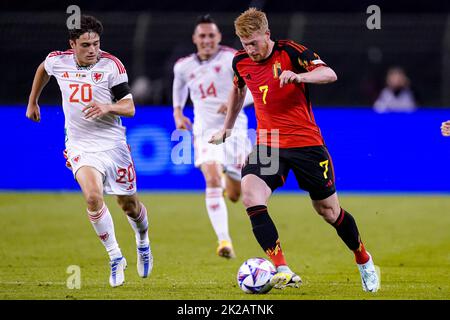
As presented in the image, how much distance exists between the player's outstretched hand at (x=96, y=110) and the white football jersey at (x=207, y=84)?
3.57m

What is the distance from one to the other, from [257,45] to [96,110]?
4.82 ft

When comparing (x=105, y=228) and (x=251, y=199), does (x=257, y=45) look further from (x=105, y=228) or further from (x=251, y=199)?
(x=105, y=228)

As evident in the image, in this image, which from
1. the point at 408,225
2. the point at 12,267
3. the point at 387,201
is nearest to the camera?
the point at 12,267

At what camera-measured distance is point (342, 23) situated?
788 inches

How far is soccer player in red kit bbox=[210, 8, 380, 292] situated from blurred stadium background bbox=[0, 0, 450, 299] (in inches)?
113

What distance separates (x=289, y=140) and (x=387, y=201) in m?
9.05

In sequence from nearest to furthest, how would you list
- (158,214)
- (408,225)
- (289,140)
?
(289,140) < (408,225) < (158,214)

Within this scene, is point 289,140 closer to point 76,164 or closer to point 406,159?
point 76,164

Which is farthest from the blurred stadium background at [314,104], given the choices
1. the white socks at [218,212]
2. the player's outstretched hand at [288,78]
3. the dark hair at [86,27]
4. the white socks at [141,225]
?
the player's outstretched hand at [288,78]

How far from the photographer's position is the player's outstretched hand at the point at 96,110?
8273mm

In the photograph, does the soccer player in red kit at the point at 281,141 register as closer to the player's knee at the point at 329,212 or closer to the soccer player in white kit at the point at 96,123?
the player's knee at the point at 329,212

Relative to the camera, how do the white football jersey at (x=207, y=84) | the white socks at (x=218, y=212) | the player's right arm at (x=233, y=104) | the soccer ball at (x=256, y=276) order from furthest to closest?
1. the white football jersey at (x=207, y=84)
2. the white socks at (x=218, y=212)
3. the player's right arm at (x=233, y=104)
4. the soccer ball at (x=256, y=276)

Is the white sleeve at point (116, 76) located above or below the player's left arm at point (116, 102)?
above

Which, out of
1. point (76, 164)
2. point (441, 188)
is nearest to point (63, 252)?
point (76, 164)
